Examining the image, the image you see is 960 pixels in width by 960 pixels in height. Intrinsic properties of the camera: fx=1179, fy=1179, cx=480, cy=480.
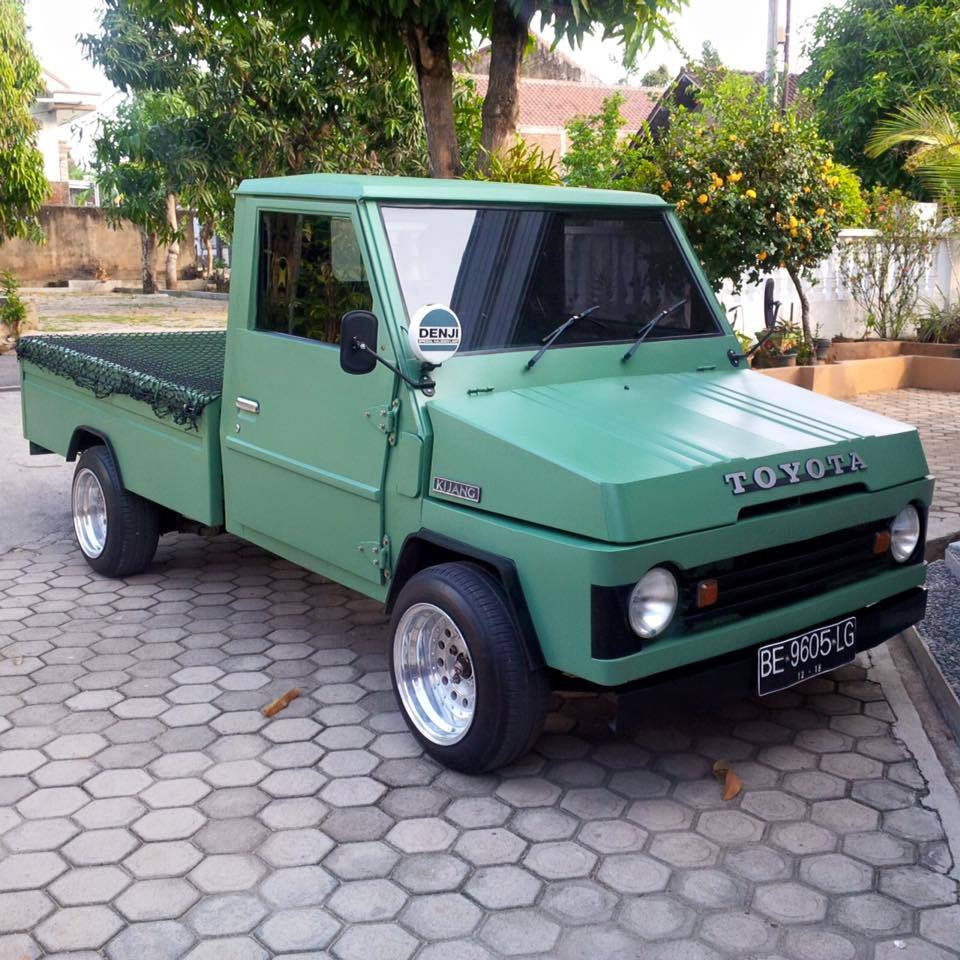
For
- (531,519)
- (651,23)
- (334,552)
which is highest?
(651,23)

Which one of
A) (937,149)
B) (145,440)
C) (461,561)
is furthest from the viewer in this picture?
(937,149)

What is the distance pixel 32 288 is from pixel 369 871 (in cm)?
3153

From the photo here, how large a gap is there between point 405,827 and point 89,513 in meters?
3.50

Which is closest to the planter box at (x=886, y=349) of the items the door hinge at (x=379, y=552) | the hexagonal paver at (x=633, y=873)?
the door hinge at (x=379, y=552)

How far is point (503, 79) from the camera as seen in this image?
8945 millimetres

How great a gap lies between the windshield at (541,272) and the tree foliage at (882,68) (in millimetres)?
16085

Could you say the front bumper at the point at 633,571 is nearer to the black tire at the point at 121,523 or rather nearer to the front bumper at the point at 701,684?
the front bumper at the point at 701,684

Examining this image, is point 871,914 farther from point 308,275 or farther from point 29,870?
point 308,275

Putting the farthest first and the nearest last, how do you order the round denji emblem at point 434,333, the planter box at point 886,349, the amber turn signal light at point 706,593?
the planter box at point 886,349, the round denji emblem at point 434,333, the amber turn signal light at point 706,593

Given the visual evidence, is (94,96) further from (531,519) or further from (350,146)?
(531,519)

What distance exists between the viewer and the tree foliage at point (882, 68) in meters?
20.3

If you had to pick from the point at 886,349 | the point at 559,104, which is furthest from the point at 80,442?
the point at 559,104

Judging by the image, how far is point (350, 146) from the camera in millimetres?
18422

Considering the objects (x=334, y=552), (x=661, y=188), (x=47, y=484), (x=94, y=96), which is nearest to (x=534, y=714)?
(x=334, y=552)
